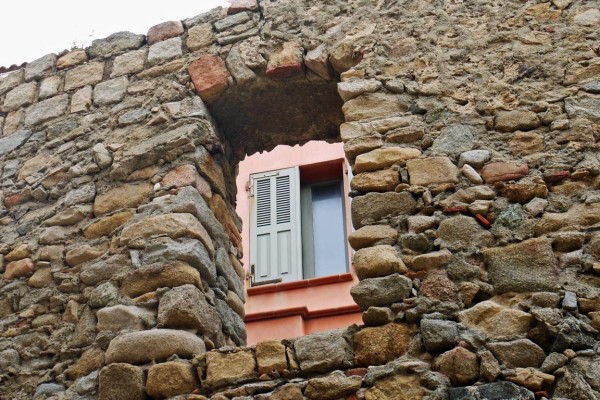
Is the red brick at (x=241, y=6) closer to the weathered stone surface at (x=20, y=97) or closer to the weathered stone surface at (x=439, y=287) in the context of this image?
the weathered stone surface at (x=20, y=97)

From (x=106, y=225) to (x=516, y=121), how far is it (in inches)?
73.2

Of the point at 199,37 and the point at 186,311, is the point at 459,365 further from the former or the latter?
the point at 199,37

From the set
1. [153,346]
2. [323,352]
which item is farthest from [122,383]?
[323,352]

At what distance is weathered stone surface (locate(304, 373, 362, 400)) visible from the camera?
8.30ft

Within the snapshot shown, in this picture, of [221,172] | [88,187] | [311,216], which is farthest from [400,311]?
[311,216]

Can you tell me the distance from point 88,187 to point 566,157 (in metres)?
2.19

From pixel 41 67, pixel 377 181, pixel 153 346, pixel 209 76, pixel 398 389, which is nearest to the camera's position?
pixel 398 389

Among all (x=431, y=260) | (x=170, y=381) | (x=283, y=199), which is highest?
(x=283, y=199)

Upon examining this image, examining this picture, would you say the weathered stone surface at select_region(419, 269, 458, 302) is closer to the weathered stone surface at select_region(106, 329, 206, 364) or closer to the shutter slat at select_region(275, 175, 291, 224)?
the weathered stone surface at select_region(106, 329, 206, 364)

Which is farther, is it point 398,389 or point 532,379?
point 398,389

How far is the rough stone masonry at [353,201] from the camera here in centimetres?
257

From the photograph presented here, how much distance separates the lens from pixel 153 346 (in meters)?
2.84

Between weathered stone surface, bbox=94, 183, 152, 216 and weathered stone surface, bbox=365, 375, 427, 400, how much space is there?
5.01ft

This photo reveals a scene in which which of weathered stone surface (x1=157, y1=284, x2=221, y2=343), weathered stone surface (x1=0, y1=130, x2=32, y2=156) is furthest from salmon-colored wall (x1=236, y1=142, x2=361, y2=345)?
weathered stone surface (x1=157, y1=284, x2=221, y2=343)
